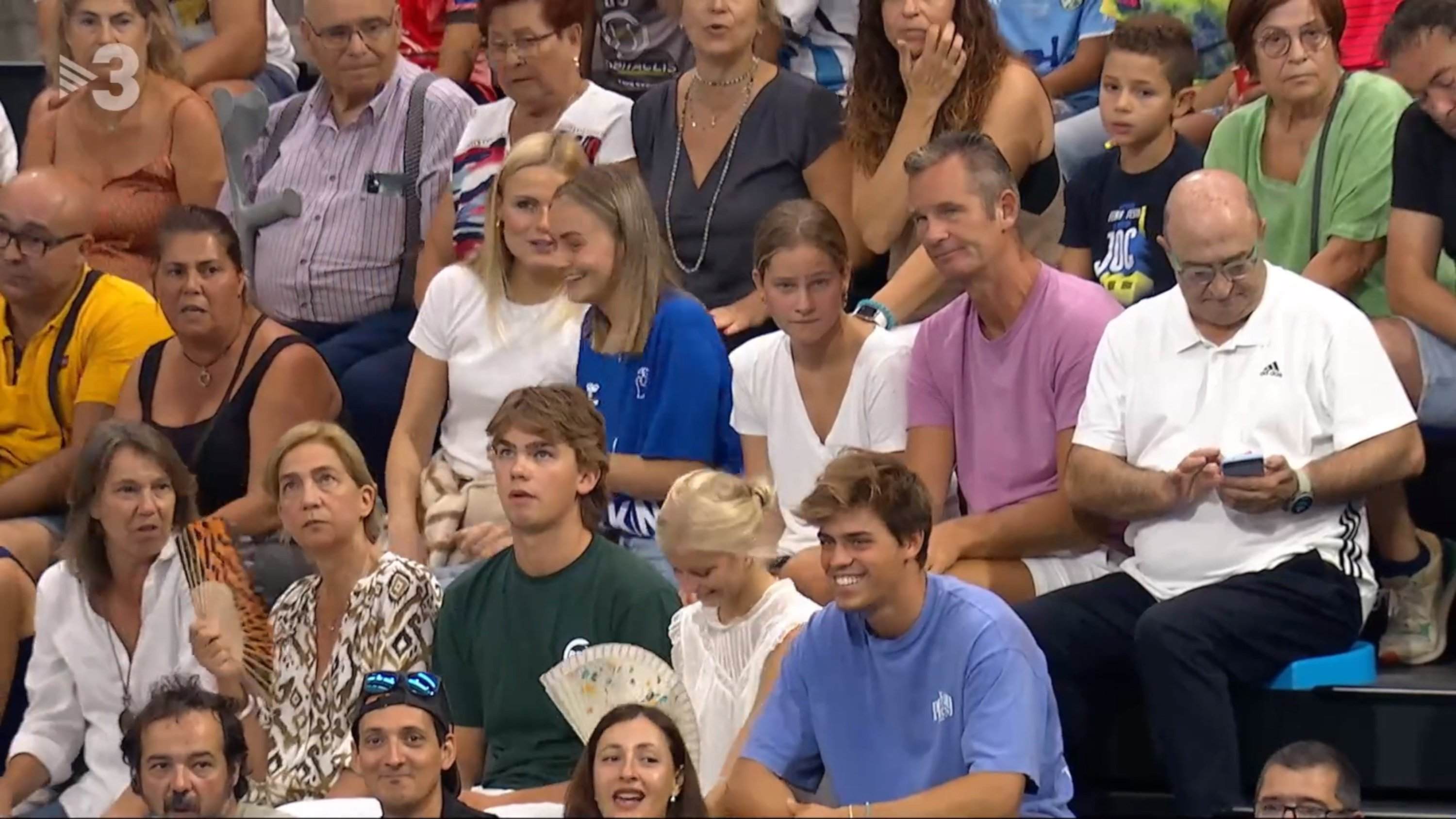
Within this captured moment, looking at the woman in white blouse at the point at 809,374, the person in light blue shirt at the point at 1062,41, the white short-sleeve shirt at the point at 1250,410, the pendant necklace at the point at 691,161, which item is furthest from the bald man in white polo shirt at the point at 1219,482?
the person in light blue shirt at the point at 1062,41

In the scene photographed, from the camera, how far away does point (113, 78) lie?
18.8ft

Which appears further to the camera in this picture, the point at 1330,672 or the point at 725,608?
the point at 1330,672

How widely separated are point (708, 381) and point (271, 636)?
3.20 ft

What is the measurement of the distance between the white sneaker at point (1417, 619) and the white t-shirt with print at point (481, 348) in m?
1.64

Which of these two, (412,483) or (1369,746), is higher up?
(412,483)

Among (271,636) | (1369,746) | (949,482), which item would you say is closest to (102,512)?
(271,636)

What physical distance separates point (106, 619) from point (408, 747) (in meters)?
1.04

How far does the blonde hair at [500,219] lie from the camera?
5.04m

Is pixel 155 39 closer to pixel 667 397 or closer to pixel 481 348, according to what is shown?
pixel 481 348

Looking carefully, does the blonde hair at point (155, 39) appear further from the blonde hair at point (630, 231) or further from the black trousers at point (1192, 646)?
the black trousers at point (1192, 646)

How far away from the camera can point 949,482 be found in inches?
183

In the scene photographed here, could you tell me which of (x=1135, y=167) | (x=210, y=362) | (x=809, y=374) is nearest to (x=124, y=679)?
(x=210, y=362)

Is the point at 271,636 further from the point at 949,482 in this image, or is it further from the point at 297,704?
the point at 949,482

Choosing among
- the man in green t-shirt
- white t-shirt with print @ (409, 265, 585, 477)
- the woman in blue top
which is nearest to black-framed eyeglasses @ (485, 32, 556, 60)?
white t-shirt with print @ (409, 265, 585, 477)
